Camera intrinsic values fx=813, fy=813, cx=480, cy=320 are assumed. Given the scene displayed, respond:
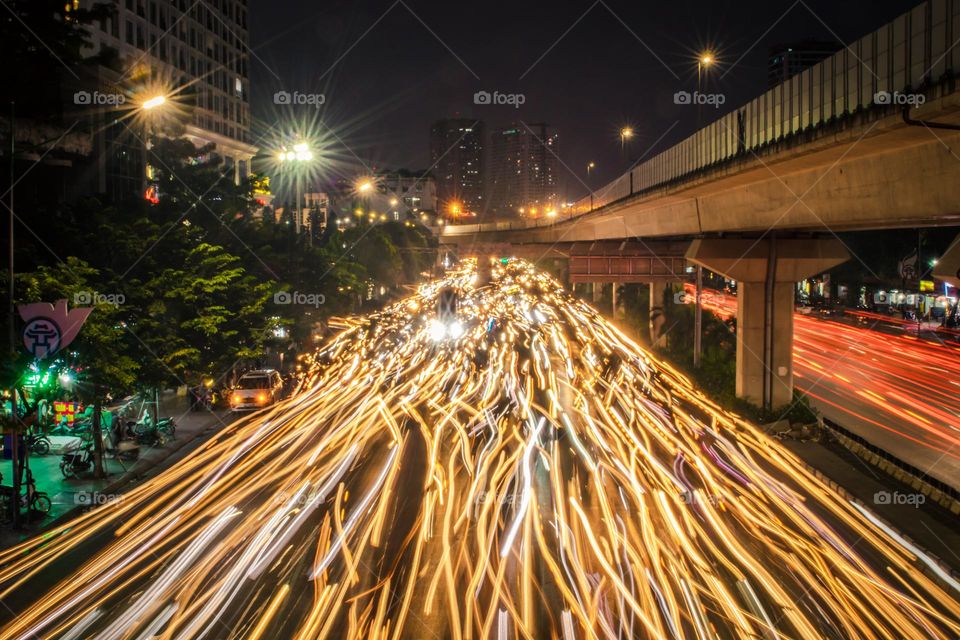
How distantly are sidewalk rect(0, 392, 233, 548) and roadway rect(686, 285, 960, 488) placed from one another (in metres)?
18.4

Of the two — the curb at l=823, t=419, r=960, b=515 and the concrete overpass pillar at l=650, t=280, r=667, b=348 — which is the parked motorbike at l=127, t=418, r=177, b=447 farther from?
the concrete overpass pillar at l=650, t=280, r=667, b=348

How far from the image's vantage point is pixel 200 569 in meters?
10.7

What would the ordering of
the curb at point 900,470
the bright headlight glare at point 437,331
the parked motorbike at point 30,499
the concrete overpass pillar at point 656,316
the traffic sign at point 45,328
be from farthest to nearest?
the concrete overpass pillar at point 656,316
the bright headlight glare at point 437,331
the curb at point 900,470
the parked motorbike at point 30,499
the traffic sign at point 45,328

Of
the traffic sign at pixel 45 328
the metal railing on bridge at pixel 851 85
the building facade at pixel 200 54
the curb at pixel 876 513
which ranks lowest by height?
the curb at pixel 876 513

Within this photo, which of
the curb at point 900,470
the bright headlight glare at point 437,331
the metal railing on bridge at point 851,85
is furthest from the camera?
the bright headlight glare at point 437,331

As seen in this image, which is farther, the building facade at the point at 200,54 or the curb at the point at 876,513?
the building facade at the point at 200,54

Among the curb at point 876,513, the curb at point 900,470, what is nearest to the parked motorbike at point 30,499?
the curb at point 876,513

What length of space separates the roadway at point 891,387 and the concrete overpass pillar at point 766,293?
2.86 m

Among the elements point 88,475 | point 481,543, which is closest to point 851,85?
point 481,543

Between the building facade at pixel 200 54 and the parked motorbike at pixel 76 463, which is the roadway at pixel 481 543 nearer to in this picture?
the parked motorbike at pixel 76 463

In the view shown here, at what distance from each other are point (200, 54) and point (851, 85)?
8192cm

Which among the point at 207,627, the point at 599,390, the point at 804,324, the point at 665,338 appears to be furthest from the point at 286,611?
the point at 804,324

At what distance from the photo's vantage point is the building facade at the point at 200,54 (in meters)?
68.2

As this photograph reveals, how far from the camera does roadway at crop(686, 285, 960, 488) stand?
22.4 meters
